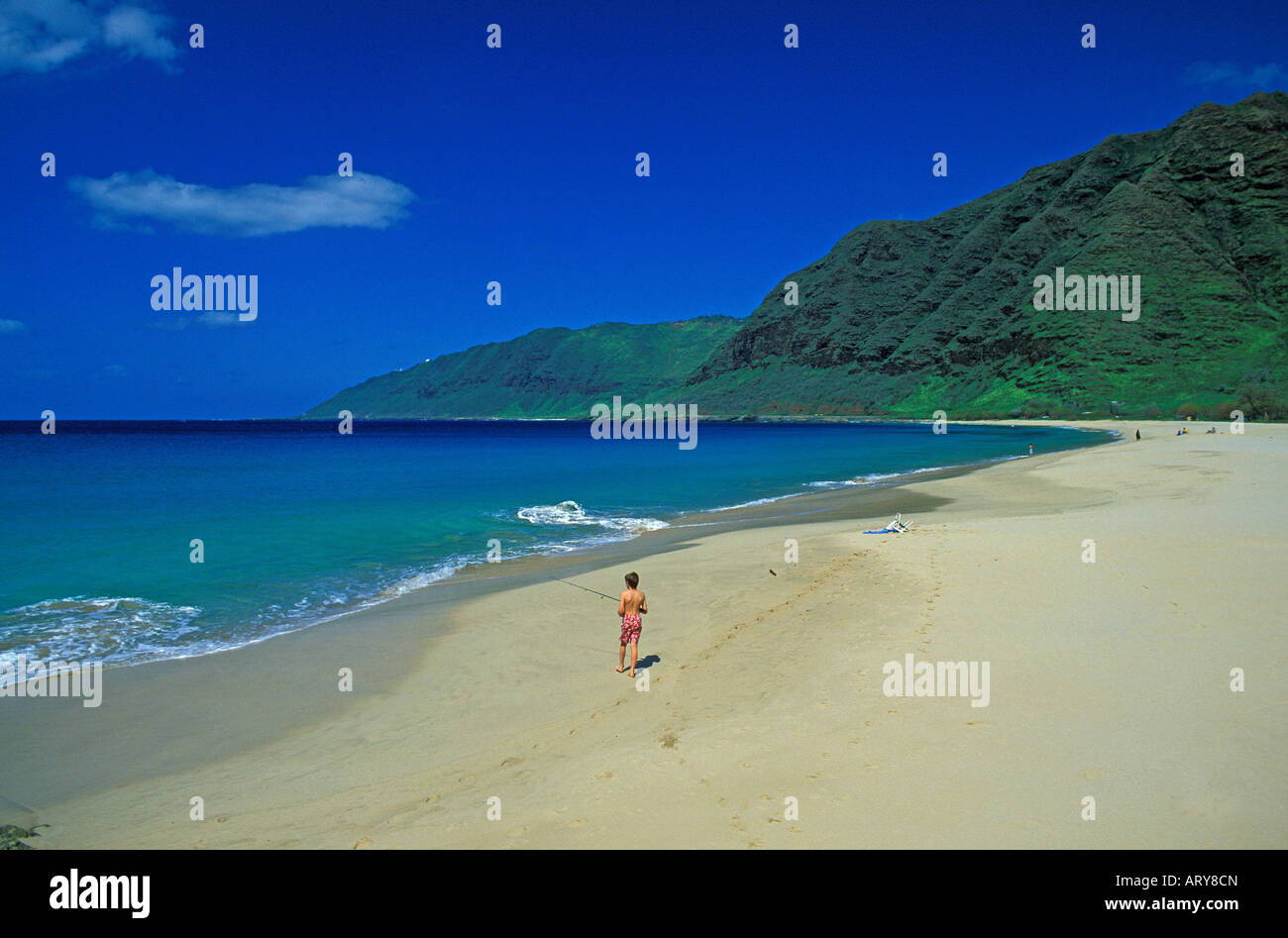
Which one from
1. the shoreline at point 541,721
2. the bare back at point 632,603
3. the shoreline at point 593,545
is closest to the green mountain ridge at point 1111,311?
the shoreline at point 593,545

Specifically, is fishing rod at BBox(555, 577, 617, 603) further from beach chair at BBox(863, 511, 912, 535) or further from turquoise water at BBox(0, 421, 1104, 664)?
beach chair at BBox(863, 511, 912, 535)

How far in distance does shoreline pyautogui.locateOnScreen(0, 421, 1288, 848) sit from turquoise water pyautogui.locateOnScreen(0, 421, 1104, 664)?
293cm

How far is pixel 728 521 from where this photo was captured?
83.0 feet

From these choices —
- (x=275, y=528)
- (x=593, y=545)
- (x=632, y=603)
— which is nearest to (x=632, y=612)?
(x=632, y=603)

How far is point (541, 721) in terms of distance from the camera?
815cm

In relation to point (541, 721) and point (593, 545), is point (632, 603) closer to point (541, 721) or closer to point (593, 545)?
point (541, 721)

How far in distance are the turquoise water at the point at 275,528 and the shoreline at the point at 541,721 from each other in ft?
9.63

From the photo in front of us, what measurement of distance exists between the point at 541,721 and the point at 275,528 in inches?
841

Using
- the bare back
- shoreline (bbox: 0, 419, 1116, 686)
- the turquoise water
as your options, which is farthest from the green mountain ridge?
the bare back

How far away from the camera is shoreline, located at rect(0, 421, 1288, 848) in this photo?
17.8 ft

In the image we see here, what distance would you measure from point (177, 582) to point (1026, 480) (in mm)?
33437

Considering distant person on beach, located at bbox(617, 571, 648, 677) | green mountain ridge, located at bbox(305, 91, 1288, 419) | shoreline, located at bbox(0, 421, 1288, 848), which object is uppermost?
green mountain ridge, located at bbox(305, 91, 1288, 419)
